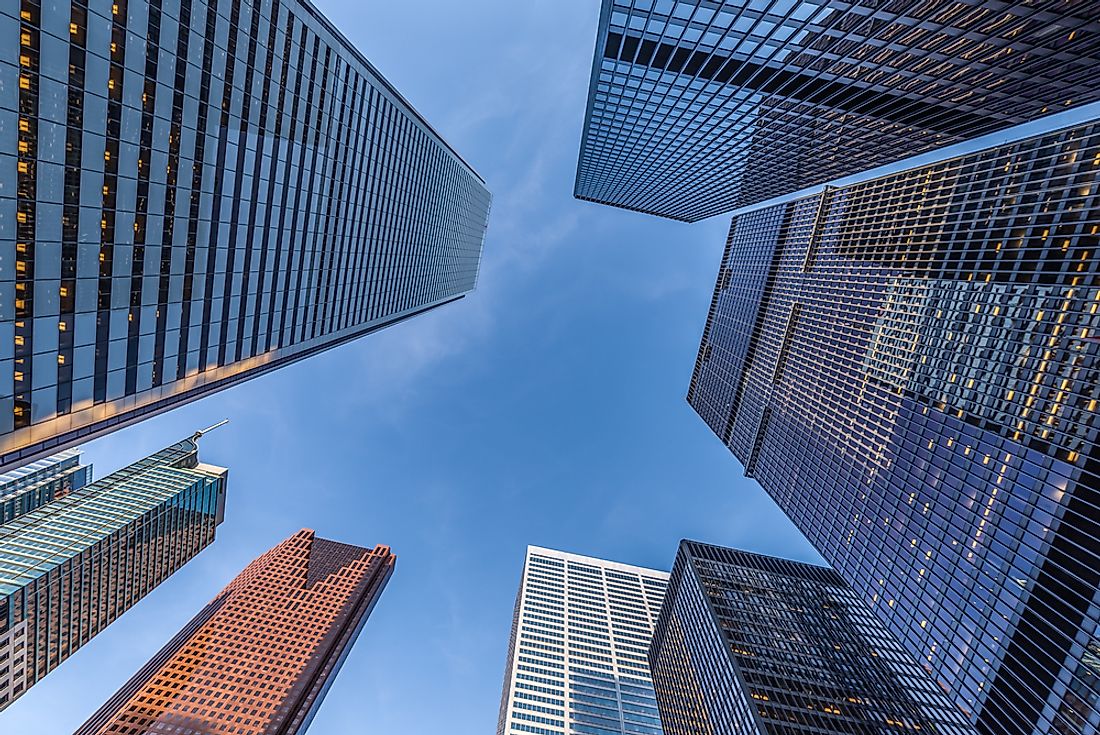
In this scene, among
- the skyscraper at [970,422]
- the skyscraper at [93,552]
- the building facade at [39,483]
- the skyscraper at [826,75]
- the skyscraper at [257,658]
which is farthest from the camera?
the building facade at [39,483]

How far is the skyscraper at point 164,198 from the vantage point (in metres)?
26.2

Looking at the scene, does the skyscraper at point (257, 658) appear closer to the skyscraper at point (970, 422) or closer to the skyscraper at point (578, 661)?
the skyscraper at point (578, 661)

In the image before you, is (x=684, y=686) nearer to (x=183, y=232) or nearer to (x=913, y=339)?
(x=913, y=339)

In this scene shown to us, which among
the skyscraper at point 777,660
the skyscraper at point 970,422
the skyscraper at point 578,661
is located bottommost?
the skyscraper at point 578,661

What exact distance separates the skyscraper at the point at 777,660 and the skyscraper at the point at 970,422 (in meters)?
22.6

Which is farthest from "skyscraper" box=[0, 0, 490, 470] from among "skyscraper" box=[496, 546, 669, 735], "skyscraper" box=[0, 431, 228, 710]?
"skyscraper" box=[496, 546, 669, 735]

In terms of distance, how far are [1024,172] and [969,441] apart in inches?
1529

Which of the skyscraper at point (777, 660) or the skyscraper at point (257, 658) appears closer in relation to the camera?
the skyscraper at point (777, 660)

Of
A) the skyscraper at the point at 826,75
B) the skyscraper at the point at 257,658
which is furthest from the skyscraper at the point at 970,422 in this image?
the skyscraper at the point at 257,658

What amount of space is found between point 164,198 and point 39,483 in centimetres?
Answer: 16629

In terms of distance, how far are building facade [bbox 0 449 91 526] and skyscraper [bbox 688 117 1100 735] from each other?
567 feet

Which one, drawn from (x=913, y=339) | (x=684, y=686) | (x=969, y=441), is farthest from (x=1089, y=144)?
(x=684, y=686)

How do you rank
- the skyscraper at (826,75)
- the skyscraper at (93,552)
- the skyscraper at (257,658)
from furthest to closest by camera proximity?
the skyscraper at (257,658), the skyscraper at (93,552), the skyscraper at (826,75)

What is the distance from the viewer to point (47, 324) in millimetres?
28281
